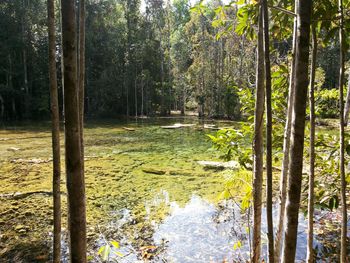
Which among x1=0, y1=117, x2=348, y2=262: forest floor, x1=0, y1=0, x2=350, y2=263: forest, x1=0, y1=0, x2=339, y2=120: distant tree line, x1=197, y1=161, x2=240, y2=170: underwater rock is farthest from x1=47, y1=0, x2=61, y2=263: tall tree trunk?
x1=0, y1=0, x2=339, y2=120: distant tree line

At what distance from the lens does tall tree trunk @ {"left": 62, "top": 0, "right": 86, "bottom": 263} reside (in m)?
1.37

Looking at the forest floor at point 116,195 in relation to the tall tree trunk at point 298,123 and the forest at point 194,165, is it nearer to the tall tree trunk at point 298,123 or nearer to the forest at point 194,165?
the forest at point 194,165

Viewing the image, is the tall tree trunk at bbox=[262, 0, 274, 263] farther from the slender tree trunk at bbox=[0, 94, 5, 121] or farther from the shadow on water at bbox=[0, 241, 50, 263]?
the slender tree trunk at bbox=[0, 94, 5, 121]

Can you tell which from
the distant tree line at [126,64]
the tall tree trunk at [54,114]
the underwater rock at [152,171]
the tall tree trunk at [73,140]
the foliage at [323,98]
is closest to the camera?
the tall tree trunk at [73,140]

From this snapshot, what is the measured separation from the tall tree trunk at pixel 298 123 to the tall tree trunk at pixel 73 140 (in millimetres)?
907

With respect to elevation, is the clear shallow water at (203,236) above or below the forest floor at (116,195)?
below

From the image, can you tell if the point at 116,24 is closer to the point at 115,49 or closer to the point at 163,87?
the point at 115,49

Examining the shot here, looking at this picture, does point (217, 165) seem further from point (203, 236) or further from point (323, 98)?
point (323, 98)

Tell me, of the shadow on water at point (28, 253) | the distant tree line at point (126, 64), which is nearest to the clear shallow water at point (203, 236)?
the shadow on water at point (28, 253)

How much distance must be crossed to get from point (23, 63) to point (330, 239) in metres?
26.1

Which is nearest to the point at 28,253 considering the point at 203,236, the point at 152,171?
the point at 203,236

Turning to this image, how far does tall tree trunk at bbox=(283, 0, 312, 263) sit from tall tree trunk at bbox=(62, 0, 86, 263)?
2.98 ft

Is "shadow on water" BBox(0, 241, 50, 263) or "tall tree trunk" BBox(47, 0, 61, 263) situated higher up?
"tall tree trunk" BBox(47, 0, 61, 263)

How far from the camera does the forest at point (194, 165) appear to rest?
4.65 feet
